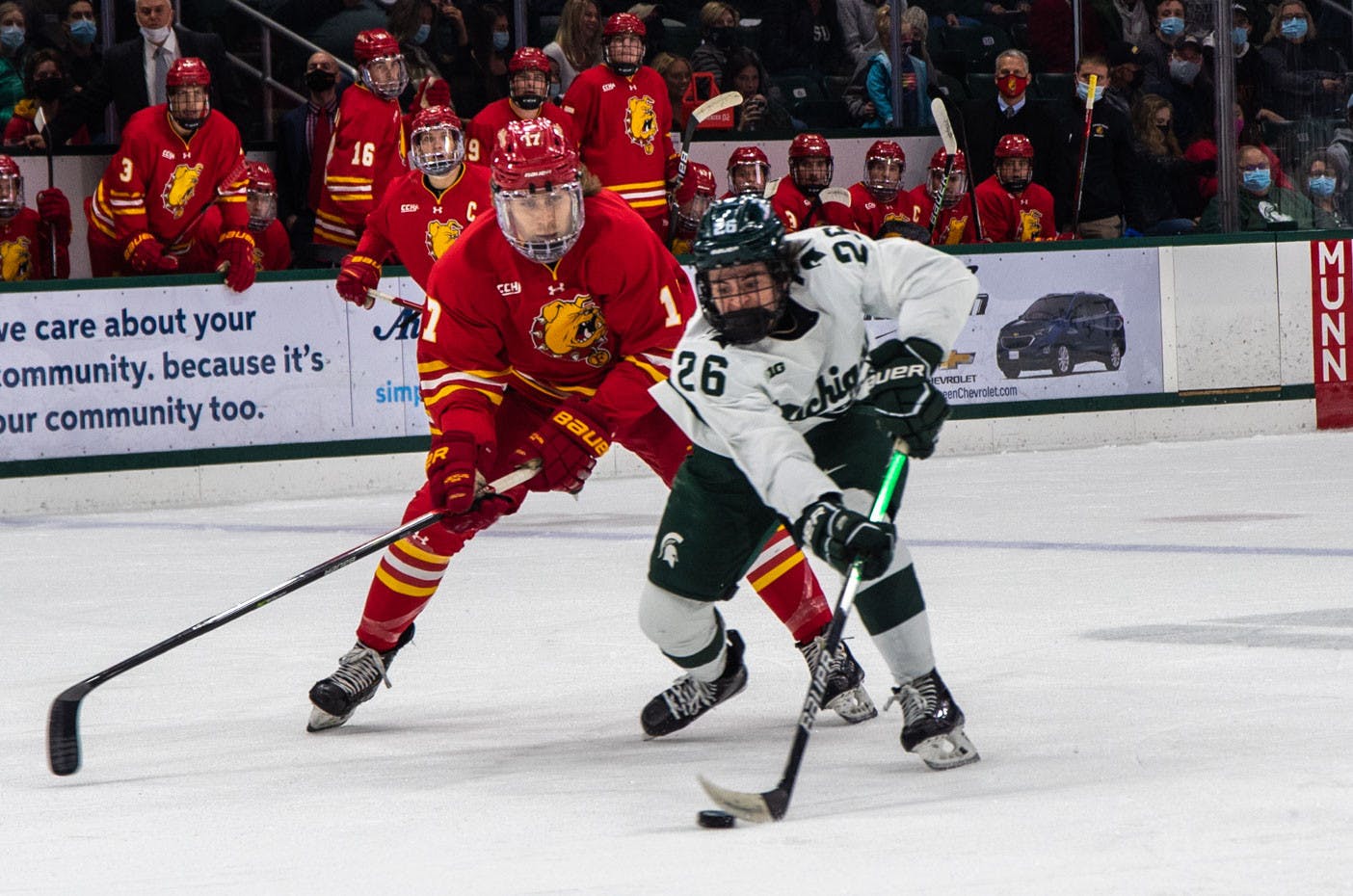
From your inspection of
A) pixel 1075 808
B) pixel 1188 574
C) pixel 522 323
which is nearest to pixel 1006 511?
pixel 1188 574

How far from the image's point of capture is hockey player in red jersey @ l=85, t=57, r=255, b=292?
8305 millimetres

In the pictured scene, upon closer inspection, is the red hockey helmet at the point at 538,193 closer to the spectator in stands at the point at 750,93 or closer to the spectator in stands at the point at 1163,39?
the spectator in stands at the point at 750,93

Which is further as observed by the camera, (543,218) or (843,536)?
(543,218)

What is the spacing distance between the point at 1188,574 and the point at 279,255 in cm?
467

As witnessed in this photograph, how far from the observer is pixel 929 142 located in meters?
10.5

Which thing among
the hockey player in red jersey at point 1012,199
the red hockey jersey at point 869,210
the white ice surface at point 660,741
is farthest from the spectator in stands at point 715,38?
the white ice surface at point 660,741

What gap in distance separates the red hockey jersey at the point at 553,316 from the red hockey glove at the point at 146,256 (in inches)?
177

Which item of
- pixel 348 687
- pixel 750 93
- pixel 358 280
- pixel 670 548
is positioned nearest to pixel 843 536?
pixel 670 548

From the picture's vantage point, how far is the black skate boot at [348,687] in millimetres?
3945

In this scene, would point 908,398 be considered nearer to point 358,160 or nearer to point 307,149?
point 358,160

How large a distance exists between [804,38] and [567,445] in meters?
7.57

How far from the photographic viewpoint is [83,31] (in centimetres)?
880

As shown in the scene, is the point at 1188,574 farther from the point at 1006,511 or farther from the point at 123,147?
the point at 123,147

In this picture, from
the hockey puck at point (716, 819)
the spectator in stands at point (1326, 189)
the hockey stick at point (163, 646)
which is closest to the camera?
the hockey puck at point (716, 819)
